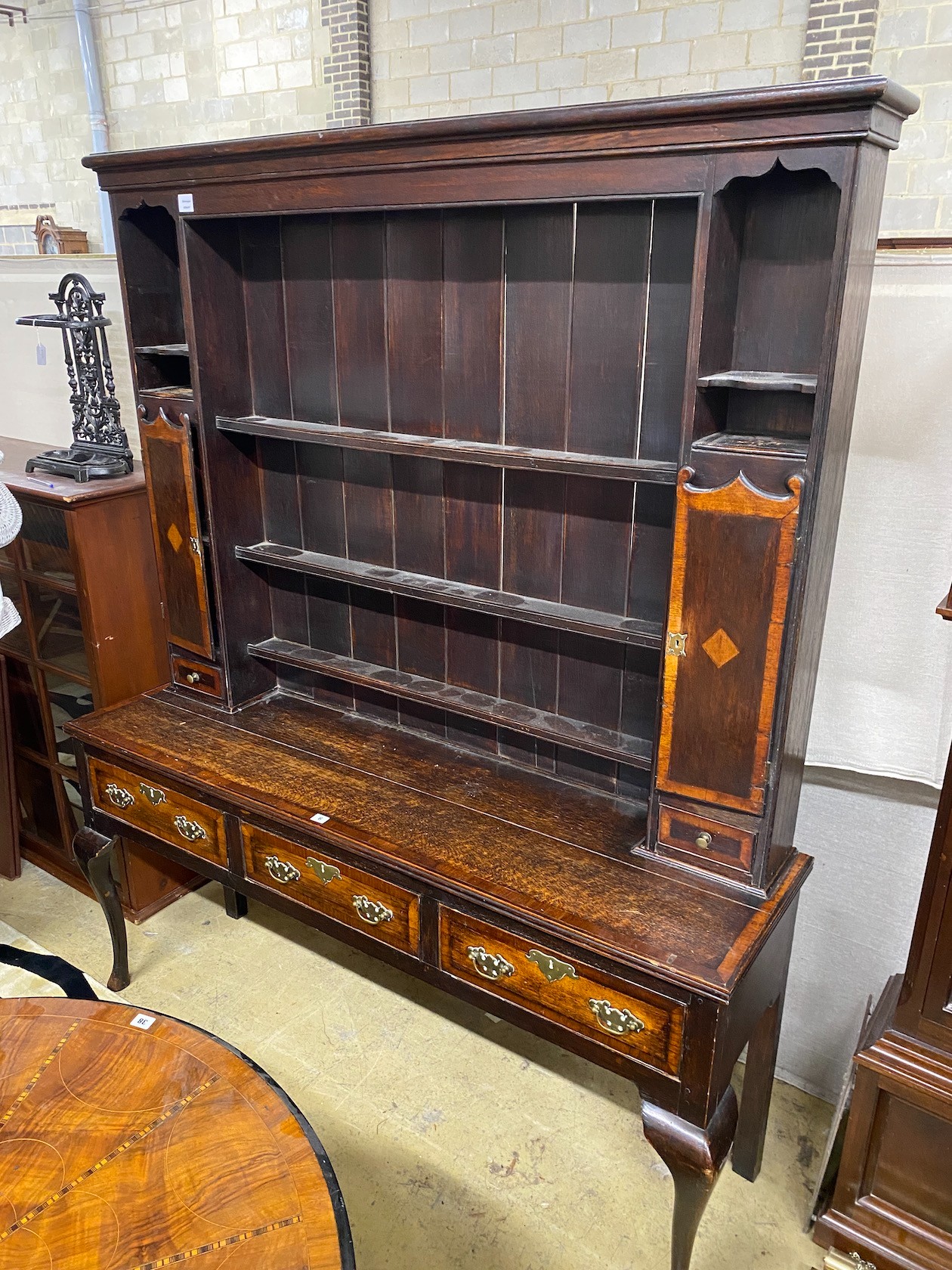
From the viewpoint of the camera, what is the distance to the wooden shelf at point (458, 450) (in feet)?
5.32

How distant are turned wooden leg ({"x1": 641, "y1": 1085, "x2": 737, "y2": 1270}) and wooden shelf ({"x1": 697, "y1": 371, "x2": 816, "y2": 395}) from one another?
4.14 feet

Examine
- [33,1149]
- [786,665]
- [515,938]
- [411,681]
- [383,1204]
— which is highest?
[786,665]

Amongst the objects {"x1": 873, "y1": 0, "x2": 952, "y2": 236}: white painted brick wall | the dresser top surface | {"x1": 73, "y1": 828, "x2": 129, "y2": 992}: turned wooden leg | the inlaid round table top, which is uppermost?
{"x1": 873, "y1": 0, "x2": 952, "y2": 236}: white painted brick wall

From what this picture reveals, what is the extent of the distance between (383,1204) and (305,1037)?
1.71 feet

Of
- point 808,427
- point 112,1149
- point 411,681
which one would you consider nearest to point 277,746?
point 411,681

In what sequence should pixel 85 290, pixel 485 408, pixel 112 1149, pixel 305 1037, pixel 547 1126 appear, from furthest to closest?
pixel 85 290, pixel 305 1037, pixel 547 1126, pixel 485 408, pixel 112 1149

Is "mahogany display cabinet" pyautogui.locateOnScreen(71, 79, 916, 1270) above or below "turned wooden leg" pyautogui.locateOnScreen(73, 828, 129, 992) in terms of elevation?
above

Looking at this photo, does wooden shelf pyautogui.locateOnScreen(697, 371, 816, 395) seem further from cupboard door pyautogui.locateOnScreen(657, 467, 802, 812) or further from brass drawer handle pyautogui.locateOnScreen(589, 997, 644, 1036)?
brass drawer handle pyautogui.locateOnScreen(589, 997, 644, 1036)

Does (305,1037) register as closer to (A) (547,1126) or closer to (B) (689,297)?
(A) (547,1126)

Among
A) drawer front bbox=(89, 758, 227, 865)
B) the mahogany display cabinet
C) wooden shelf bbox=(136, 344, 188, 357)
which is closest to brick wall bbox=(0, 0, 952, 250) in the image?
the mahogany display cabinet

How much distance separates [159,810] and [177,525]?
0.75 metres

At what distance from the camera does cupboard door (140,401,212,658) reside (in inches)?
86.8

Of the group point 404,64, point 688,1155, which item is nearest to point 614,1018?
point 688,1155

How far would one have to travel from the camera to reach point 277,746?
2234 mm
